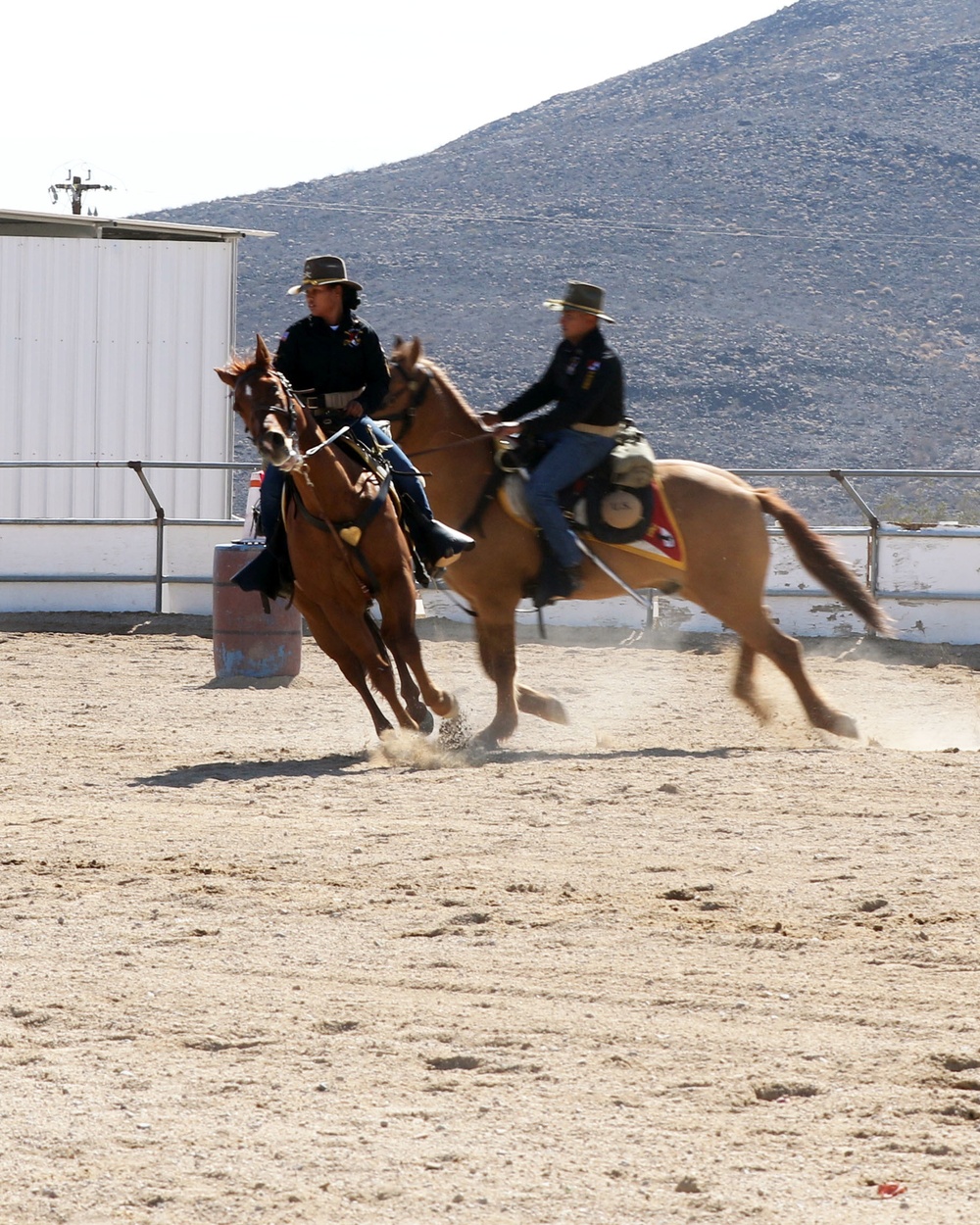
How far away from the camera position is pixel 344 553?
859cm

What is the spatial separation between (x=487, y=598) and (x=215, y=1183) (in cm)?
624

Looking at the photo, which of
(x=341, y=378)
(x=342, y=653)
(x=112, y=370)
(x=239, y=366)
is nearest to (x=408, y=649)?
(x=342, y=653)

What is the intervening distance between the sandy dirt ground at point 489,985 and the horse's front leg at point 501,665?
488mm

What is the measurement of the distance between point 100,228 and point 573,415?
12098 millimetres

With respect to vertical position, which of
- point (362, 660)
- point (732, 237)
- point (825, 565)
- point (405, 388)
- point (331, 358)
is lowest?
point (362, 660)

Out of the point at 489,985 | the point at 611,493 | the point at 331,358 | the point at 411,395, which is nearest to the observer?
the point at 489,985

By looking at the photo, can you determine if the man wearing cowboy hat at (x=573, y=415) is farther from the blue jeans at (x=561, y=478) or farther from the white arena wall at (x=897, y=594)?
the white arena wall at (x=897, y=594)

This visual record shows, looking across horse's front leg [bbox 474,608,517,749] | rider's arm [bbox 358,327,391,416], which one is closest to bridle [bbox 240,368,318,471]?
rider's arm [bbox 358,327,391,416]

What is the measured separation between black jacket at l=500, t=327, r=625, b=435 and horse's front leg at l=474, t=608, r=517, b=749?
46.0 inches

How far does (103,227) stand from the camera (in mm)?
19969

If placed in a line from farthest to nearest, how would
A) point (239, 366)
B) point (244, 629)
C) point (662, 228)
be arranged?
point (662, 228) → point (244, 629) → point (239, 366)

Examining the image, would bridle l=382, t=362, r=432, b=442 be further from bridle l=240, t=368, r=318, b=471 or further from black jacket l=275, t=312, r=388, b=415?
bridle l=240, t=368, r=318, b=471

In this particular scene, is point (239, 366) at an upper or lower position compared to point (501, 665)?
upper

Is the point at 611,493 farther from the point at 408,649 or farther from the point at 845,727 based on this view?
the point at 845,727
